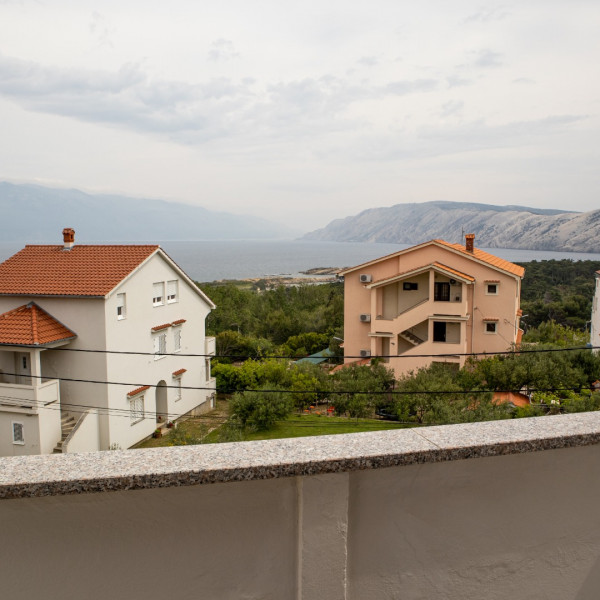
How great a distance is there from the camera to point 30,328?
1556cm

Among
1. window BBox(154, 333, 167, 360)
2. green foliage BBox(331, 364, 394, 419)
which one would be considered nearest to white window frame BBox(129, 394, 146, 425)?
window BBox(154, 333, 167, 360)

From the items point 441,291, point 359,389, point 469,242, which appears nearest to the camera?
point 359,389

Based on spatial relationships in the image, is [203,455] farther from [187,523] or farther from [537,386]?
[537,386]

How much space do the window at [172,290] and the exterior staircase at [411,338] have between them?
9.27m

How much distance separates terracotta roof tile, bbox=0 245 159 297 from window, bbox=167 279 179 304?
1.71 meters

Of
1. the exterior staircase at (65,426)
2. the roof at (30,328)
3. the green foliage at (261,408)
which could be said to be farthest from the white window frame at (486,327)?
the exterior staircase at (65,426)

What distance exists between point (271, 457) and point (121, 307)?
53.1ft

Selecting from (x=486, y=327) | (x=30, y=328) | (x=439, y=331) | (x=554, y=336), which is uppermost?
(x=30, y=328)

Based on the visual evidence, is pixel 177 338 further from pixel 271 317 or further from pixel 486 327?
pixel 271 317

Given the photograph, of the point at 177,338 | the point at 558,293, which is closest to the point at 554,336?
the point at 558,293

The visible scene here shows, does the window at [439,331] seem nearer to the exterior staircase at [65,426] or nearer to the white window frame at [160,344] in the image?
the white window frame at [160,344]

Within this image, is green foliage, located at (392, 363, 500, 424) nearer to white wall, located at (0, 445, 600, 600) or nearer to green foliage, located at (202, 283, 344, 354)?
white wall, located at (0, 445, 600, 600)

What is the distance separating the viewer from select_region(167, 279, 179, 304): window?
19531 millimetres

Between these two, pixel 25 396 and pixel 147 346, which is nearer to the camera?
pixel 25 396
